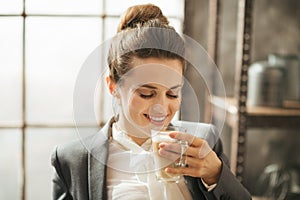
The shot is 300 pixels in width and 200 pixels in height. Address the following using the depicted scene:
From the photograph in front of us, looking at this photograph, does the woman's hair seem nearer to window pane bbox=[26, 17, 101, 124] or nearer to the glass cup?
the glass cup

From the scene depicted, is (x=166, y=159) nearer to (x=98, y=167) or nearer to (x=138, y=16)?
(x=98, y=167)

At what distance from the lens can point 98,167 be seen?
1.37 meters

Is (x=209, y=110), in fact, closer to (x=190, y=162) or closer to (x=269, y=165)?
(x=269, y=165)

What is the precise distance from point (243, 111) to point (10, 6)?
1031mm

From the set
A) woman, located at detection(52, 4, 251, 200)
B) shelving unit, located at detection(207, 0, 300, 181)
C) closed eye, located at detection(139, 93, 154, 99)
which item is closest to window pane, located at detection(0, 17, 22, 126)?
woman, located at detection(52, 4, 251, 200)

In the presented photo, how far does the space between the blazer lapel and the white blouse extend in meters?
0.02

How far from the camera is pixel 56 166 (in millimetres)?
1448

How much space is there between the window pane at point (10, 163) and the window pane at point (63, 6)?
0.53 meters

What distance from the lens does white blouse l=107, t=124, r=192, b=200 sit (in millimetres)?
1322

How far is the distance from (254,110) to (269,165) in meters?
0.58

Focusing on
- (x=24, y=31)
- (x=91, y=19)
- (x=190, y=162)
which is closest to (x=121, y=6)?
(x=91, y=19)

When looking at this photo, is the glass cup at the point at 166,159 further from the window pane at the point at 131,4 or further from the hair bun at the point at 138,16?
Result: the window pane at the point at 131,4

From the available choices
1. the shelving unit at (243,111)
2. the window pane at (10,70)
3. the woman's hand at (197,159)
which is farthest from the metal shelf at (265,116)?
the window pane at (10,70)

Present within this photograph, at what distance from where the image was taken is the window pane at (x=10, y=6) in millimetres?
2018
